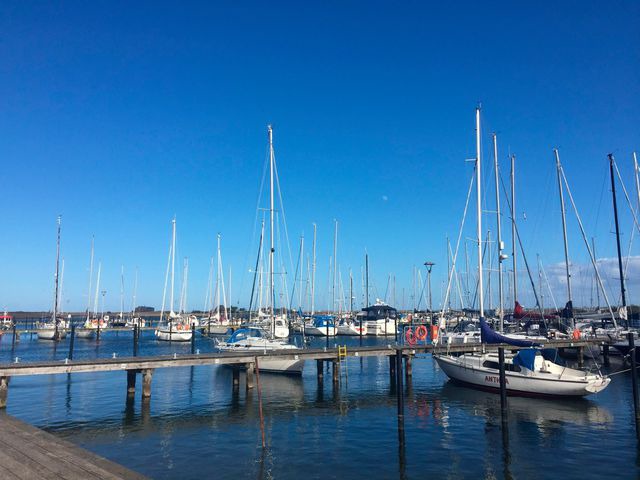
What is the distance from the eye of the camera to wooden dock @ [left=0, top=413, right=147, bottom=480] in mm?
11773

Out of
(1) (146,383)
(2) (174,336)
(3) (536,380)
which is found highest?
(3) (536,380)

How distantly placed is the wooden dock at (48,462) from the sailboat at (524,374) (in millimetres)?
26467

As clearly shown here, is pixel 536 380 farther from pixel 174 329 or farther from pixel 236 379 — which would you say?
pixel 174 329

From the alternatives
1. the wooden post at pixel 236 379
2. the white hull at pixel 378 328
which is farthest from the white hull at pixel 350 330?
the wooden post at pixel 236 379

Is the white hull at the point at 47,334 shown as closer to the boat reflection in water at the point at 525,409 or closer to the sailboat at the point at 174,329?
the sailboat at the point at 174,329

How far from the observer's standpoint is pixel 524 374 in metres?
31.5

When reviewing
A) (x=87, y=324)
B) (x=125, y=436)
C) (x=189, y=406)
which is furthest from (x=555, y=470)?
(x=87, y=324)

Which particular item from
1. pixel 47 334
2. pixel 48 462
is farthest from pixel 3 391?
pixel 47 334

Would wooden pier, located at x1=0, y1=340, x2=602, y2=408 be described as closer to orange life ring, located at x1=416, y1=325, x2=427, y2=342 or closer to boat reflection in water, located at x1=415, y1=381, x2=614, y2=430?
orange life ring, located at x1=416, y1=325, x2=427, y2=342

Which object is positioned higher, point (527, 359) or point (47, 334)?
point (527, 359)

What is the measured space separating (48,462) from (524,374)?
27685mm

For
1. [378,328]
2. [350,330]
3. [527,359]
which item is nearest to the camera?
[527,359]

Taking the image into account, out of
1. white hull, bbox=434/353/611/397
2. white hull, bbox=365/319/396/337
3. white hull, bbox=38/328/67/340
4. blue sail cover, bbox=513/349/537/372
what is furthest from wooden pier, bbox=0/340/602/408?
white hull, bbox=38/328/67/340

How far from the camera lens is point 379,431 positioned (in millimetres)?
24672
